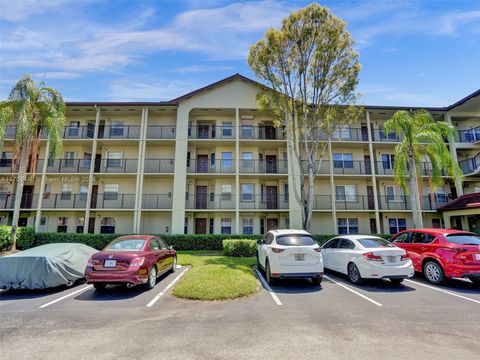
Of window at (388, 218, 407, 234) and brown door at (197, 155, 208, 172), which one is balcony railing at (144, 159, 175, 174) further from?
window at (388, 218, 407, 234)

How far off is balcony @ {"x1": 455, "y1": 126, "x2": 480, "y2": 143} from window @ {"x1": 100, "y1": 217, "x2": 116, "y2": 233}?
29.6 meters

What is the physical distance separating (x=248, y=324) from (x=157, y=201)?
17.1m

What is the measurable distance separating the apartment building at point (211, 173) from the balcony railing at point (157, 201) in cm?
8

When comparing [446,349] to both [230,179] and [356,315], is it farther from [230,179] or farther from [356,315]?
[230,179]

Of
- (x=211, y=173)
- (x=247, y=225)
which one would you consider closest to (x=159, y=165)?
(x=211, y=173)

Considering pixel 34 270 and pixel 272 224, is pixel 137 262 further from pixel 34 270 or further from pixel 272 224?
pixel 272 224

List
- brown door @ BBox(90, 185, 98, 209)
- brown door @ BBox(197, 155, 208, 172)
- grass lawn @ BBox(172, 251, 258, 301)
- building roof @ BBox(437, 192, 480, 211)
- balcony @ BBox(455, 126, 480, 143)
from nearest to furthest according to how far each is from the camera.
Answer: grass lawn @ BBox(172, 251, 258, 301)
building roof @ BBox(437, 192, 480, 211)
brown door @ BBox(90, 185, 98, 209)
brown door @ BBox(197, 155, 208, 172)
balcony @ BBox(455, 126, 480, 143)

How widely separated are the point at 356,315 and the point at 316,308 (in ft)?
2.93

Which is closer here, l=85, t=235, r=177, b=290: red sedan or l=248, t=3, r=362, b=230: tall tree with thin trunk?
l=85, t=235, r=177, b=290: red sedan

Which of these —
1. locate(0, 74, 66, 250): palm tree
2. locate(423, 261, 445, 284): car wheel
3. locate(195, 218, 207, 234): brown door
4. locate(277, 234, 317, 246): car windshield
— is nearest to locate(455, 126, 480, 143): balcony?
locate(423, 261, 445, 284): car wheel

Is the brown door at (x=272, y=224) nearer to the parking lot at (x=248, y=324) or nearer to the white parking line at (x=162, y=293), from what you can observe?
the white parking line at (x=162, y=293)

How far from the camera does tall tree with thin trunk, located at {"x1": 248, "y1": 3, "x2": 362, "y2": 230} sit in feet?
50.1

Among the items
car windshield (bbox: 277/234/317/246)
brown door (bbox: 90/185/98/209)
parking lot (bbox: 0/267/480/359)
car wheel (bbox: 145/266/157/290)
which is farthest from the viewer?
brown door (bbox: 90/185/98/209)

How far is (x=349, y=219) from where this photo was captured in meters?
21.5
